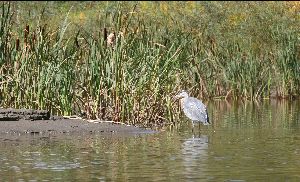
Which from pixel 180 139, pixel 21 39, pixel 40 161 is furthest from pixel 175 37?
pixel 40 161

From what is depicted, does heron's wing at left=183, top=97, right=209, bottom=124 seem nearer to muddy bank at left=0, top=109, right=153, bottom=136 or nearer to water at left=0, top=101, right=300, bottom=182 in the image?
water at left=0, top=101, right=300, bottom=182

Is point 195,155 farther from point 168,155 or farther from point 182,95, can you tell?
point 182,95

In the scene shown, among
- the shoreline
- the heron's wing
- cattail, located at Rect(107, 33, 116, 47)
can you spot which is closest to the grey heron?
the heron's wing

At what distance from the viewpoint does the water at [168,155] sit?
12109mm

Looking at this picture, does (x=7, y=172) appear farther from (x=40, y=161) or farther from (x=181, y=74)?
(x=181, y=74)

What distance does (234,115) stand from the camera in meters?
22.1

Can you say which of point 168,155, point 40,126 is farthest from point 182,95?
point 168,155

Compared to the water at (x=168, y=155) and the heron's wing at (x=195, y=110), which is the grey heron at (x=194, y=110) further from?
the water at (x=168, y=155)

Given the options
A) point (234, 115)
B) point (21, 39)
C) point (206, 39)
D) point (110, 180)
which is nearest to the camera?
point (110, 180)

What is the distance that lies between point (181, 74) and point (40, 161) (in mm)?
8341

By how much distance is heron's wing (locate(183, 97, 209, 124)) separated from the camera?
1833 centimetres

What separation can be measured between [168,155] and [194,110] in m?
4.42

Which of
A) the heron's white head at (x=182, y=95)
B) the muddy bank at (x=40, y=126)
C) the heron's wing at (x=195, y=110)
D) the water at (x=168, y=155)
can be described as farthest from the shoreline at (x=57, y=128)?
the heron's white head at (x=182, y=95)

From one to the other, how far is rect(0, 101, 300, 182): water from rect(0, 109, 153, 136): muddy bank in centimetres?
54
